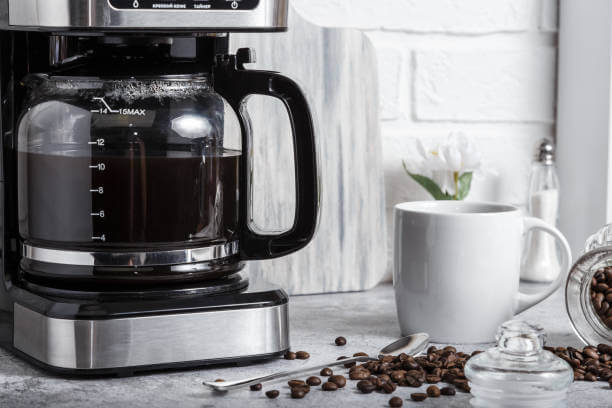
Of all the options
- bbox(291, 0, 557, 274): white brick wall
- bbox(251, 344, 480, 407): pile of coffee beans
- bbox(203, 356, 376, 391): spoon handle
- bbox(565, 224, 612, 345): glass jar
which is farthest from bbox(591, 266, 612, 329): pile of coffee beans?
bbox(291, 0, 557, 274): white brick wall

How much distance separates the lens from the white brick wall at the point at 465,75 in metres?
1.18

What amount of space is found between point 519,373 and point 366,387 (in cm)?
13

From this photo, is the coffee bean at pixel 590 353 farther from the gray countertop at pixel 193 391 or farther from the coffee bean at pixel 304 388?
the coffee bean at pixel 304 388

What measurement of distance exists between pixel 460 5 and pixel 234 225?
1.68ft

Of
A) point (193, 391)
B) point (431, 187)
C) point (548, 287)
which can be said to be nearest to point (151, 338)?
point (193, 391)

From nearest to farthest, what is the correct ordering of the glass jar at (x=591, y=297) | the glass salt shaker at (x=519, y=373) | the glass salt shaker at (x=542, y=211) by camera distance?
the glass salt shaker at (x=519, y=373) < the glass jar at (x=591, y=297) < the glass salt shaker at (x=542, y=211)

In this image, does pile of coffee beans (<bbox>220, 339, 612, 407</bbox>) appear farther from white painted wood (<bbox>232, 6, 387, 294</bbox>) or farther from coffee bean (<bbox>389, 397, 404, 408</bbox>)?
white painted wood (<bbox>232, 6, 387, 294</bbox>)

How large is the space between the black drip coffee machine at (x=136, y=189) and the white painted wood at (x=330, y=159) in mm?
254

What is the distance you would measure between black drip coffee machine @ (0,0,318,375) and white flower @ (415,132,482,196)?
1.17 feet

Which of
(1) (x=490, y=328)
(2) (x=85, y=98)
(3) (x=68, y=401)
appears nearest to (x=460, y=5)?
(1) (x=490, y=328)

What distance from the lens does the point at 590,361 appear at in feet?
2.66

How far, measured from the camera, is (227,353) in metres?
0.80

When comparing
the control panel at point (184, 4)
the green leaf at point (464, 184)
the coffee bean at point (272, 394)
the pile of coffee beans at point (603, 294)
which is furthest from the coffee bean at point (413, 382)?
the green leaf at point (464, 184)

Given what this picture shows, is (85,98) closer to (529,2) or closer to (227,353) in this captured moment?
(227,353)
